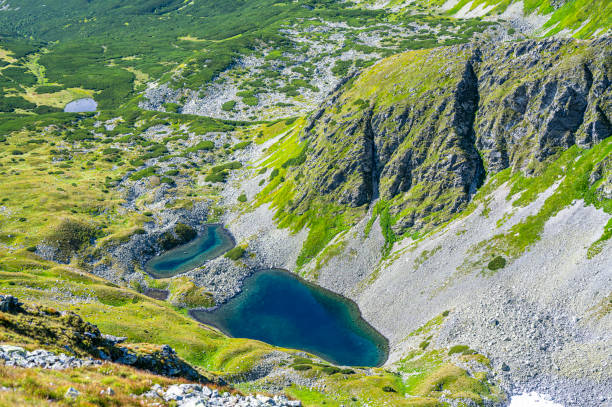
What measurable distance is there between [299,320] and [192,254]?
45.7 metres

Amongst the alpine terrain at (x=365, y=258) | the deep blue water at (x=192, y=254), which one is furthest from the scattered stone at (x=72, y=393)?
the deep blue water at (x=192, y=254)

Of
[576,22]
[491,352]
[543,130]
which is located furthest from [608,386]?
[576,22]

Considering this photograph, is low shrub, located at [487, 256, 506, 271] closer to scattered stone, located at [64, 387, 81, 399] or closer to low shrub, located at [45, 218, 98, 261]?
scattered stone, located at [64, 387, 81, 399]

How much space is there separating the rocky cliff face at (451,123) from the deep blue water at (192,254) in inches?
1063

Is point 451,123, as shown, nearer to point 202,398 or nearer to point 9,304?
point 202,398

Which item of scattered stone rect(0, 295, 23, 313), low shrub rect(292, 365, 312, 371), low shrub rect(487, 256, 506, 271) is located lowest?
low shrub rect(292, 365, 312, 371)

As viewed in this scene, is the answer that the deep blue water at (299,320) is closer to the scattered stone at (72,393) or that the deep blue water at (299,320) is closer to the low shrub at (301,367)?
the low shrub at (301,367)

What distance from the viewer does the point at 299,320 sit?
284 feet

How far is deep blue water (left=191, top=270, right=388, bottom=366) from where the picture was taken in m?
76.1

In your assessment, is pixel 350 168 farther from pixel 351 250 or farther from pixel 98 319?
pixel 98 319

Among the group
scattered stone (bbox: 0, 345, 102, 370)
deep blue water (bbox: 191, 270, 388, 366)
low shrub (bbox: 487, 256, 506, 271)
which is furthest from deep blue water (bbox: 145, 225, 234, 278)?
scattered stone (bbox: 0, 345, 102, 370)

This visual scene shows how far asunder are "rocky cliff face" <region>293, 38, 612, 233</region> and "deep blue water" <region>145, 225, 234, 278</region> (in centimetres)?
2699

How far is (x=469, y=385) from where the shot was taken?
51.8 metres

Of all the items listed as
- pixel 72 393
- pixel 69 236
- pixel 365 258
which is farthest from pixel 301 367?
pixel 69 236
